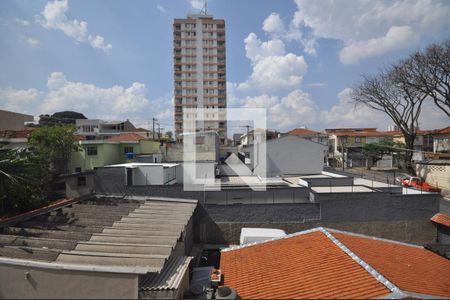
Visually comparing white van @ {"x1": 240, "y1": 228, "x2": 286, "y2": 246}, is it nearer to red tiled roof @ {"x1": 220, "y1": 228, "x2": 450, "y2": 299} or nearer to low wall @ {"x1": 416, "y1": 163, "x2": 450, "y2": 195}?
red tiled roof @ {"x1": 220, "y1": 228, "x2": 450, "y2": 299}

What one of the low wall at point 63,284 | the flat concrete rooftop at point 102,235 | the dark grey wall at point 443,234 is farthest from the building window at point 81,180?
the dark grey wall at point 443,234

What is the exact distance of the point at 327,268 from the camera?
593 centimetres

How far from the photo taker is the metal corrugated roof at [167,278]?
5.59 meters

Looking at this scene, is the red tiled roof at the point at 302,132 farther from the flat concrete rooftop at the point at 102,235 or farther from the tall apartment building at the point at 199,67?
the flat concrete rooftop at the point at 102,235

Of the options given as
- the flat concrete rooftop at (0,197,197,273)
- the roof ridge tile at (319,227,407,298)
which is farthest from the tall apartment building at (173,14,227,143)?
the roof ridge tile at (319,227,407,298)

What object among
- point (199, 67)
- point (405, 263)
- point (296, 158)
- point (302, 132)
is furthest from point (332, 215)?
point (199, 67)

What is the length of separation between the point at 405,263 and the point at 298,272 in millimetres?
2961

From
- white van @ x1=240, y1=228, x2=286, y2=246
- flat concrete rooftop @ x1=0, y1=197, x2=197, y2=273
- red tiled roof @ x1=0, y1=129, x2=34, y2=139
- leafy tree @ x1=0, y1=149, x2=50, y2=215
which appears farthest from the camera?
red tiled roof @ x1=0, y1=129, x2=34, y2=139

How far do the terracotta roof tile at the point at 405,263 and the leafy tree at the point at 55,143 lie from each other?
19.2 metres

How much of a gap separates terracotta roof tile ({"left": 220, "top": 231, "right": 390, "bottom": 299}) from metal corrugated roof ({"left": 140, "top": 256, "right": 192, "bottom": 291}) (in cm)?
113

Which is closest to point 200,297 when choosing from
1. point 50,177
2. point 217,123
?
point 50,177

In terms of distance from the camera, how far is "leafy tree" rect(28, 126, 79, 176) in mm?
18641

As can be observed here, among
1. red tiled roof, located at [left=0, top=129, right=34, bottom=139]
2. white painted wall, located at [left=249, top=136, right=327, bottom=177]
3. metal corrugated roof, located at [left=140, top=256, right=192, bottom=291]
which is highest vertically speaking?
red tiled roof, located at [left=0, top=129, right=34, bottom=139]

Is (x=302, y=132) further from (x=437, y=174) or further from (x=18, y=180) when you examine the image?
(x=18, y=180)
